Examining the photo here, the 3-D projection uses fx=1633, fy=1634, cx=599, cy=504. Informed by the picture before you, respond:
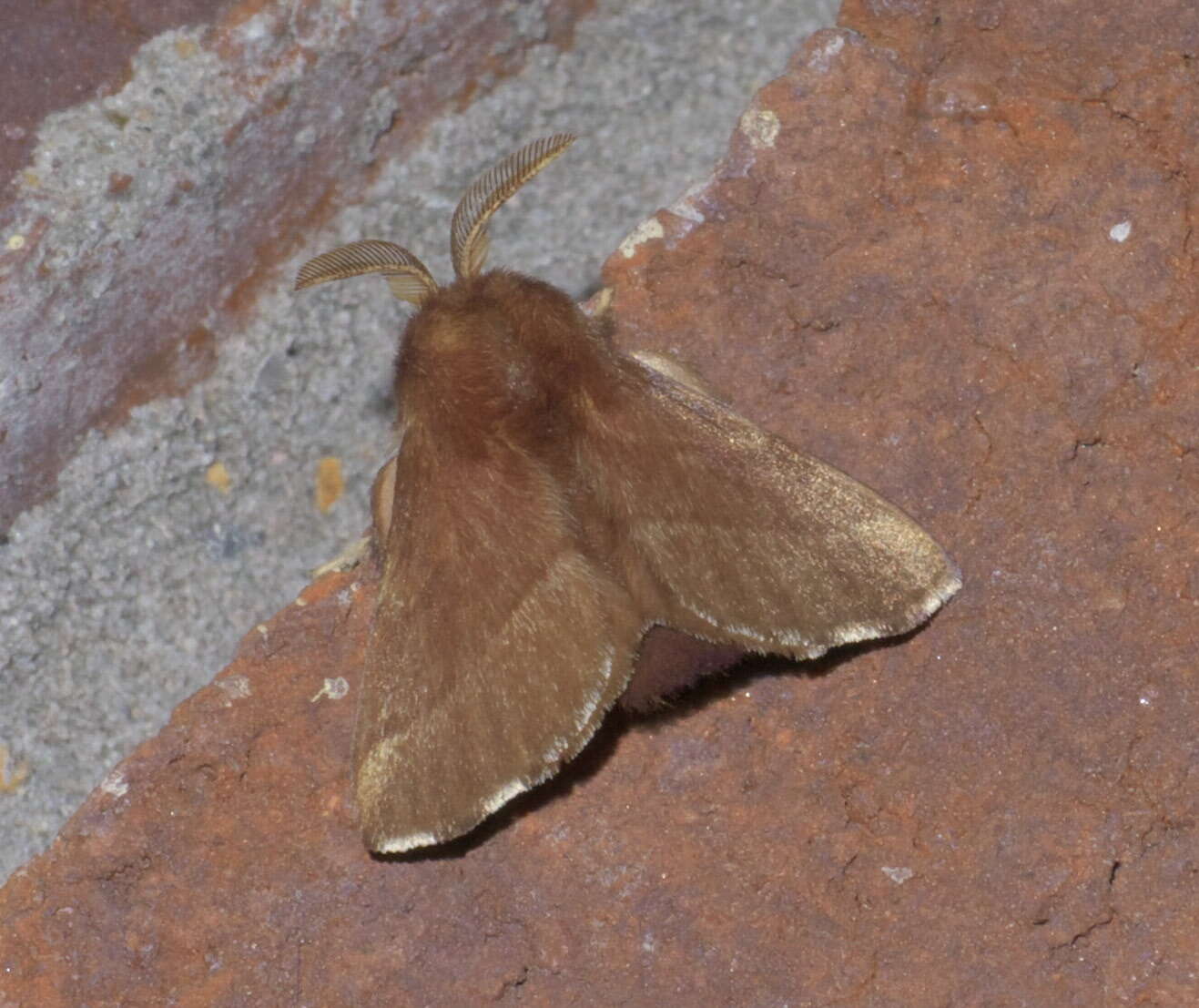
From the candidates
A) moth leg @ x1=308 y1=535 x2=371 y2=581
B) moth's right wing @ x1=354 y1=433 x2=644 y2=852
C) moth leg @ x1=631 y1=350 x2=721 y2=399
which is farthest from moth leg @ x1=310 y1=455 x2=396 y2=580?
moth leg @ x1=631 y1=350 x2=721 y2=399

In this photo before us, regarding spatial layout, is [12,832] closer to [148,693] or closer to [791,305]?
[148,693]

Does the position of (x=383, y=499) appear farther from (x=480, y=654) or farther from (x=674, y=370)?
(x=674, y=370)

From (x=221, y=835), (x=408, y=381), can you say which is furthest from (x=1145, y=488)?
(x=221, y=835)

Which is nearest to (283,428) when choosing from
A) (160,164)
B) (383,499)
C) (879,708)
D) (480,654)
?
(383,499)

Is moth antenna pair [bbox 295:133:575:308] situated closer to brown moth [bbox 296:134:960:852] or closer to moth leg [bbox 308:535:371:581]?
brown moth [bbox 296:134:960:852]

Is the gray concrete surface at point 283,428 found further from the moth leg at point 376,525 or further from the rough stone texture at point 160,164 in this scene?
the moth leg at point 376,525

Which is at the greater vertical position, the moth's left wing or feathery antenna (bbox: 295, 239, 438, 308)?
feathery antenna (bbox: 295, 239, 438, 308)

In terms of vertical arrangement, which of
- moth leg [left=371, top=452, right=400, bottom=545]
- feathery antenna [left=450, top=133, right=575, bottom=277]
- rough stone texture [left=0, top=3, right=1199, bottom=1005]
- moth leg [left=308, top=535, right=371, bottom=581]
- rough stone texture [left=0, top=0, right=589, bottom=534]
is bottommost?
rough stone texture [left=0, top=3, right=1199, bottom=1005]
